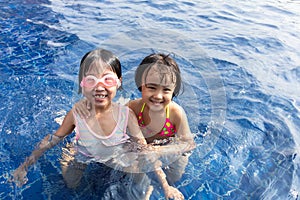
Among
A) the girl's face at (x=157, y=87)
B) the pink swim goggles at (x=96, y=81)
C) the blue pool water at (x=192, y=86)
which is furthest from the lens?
the blue pool water at (x=192, y=86)

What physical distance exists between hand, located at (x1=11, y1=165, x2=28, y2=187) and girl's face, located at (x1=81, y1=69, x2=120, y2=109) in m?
0.95

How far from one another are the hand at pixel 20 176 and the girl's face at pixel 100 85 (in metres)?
0.95

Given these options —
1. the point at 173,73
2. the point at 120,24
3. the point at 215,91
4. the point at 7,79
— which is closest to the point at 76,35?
the point at 120,24

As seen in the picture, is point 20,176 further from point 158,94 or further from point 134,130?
point 158,94

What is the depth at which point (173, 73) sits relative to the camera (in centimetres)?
267

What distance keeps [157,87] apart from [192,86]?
2.31 m

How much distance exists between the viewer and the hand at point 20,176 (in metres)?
2.76

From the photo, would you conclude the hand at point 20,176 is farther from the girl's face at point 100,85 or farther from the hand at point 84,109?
the girl's face at point 100,85

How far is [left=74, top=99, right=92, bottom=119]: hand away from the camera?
2662mm

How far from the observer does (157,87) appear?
262cm

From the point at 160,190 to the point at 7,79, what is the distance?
9.76ft

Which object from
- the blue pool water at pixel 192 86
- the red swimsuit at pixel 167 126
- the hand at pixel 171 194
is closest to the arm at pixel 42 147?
the blue pool water at pixel 192 86

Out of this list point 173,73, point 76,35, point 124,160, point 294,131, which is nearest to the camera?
point 173,73

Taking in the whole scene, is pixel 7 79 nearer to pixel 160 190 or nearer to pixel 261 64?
pixel 160 190
